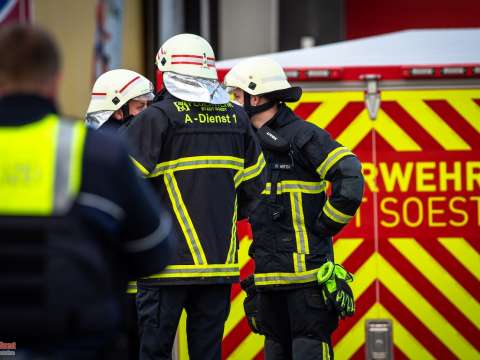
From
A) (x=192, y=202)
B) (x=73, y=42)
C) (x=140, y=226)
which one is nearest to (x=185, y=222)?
(x=192, y=202)

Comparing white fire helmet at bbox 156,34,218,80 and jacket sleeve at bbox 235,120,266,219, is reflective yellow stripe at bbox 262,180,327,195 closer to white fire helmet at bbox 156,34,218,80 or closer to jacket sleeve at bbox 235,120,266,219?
jacket sleeve at bbox 235,120,266,219

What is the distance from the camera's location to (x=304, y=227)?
602 cm

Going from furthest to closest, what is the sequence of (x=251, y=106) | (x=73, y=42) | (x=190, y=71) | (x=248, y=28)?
(x=248, y=28) → (x=73, y=42) → (x=251, y=106) → (x=190, y=71)

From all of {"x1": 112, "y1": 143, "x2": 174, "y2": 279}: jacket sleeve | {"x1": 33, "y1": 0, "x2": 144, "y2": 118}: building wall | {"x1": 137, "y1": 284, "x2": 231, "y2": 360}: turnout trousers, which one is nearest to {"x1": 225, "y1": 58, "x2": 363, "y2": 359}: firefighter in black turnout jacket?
{"x1": 137, "y1": 284, "x2": 231, "y2": 360}: turnout trousers

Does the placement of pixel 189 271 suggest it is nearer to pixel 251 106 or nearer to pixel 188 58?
pixel 188 58

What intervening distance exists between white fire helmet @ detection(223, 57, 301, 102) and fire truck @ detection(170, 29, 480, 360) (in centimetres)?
48

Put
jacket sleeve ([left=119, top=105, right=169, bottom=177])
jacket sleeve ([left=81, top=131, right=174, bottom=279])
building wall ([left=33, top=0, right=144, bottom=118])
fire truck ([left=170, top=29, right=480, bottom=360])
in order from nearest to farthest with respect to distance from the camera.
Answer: jacket sleeve ([left=81, top=131, right=174, bottom=279]) → jacket sleeve ([left=119, top=105, right=169, bottom=177]) → fire truck ([left=170, top=29, right=480, bottom=360]) → building wall ([left=33, top=0, right=144, bottom=118])

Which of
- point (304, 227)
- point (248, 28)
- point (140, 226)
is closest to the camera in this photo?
point (140, 226)

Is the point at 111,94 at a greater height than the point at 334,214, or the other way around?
the point at 111,94

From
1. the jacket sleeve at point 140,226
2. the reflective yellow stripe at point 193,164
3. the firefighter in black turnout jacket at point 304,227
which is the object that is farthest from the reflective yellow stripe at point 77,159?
the firefighter in black turnout jacket at point 304,227

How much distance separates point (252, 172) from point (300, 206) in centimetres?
50

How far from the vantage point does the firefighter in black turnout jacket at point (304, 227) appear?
5973 millimetres

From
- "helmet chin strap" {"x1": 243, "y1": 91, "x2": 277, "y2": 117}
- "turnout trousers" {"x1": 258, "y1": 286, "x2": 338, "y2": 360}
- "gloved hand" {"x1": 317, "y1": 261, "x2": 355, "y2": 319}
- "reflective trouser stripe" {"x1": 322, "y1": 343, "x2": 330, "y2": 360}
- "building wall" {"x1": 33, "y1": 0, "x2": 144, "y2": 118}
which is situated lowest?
"reflective trouser stripe" {"x1": 322, "y1": 343, "x2": 330, "y2": 360}

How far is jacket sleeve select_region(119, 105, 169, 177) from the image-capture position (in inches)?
208
